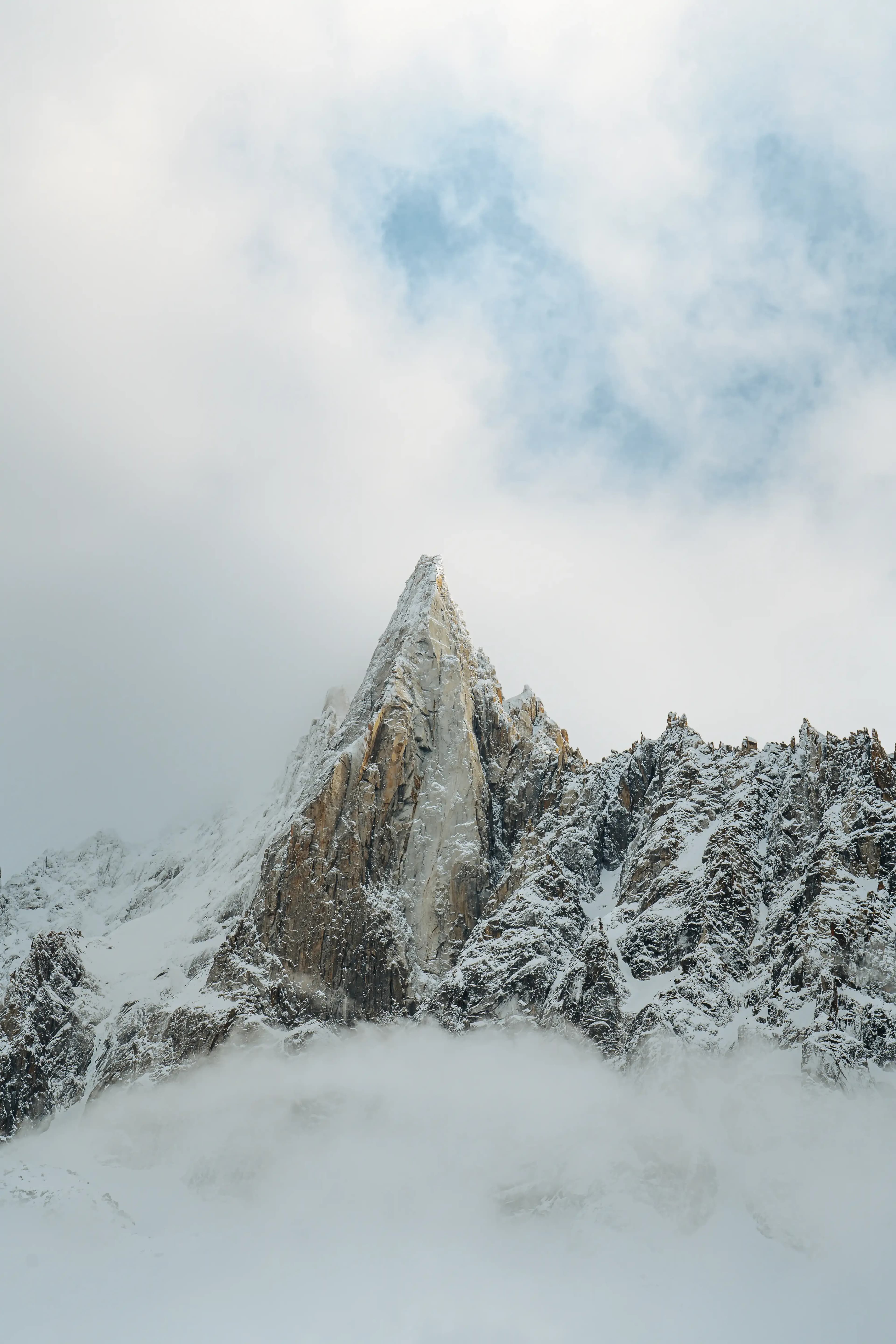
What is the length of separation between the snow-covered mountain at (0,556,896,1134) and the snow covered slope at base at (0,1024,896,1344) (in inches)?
218

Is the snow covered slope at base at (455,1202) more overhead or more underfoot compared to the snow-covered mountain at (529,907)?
more underfoot

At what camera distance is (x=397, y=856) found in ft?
573

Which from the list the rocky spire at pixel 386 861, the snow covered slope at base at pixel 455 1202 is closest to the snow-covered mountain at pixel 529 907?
the rocky spire at pixel 386 861

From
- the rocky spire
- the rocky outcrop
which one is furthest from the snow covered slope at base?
the rocky spire

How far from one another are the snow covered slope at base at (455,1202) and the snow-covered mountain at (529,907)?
555cm

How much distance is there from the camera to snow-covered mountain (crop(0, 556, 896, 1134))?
130625mm

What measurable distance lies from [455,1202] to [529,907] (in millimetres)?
39703

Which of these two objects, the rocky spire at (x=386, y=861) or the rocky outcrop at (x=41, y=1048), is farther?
the rocky outcrop at (x=41, y=1048)

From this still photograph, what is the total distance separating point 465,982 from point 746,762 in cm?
5254

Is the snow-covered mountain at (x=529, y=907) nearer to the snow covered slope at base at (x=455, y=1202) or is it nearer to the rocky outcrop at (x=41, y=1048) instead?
the rocky outcrop at (x=41, y=1048)

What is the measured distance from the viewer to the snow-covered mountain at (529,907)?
131 m

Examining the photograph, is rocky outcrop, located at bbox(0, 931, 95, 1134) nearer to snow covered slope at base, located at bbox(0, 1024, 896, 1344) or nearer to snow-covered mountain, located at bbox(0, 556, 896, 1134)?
snow-covered mountain, located at bbox(0, 556, 896, 1134)

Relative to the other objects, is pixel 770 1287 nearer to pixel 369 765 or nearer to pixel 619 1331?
pixel 619 1331

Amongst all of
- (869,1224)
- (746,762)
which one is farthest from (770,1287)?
(746,762)
